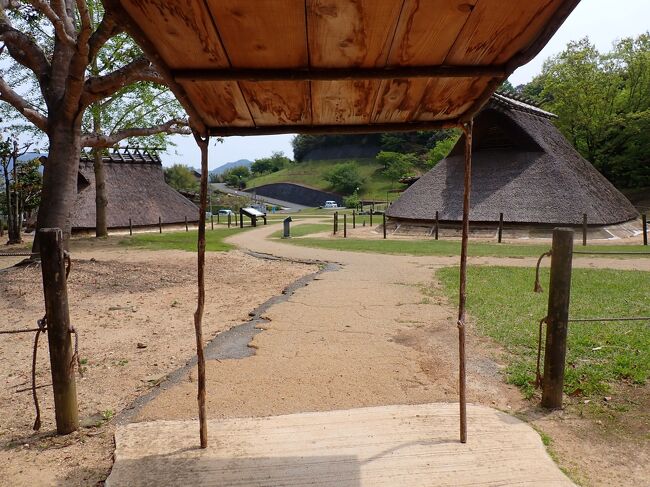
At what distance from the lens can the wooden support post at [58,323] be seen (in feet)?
9.51

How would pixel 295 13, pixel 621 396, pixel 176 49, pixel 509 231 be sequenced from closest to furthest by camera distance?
pixel 295 13, pixel 176 49, pixel 621 396, pixel 509 231

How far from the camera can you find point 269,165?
321 feet

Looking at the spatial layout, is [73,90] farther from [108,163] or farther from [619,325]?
[108,163]

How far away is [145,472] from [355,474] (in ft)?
3.80

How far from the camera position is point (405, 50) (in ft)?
6.33

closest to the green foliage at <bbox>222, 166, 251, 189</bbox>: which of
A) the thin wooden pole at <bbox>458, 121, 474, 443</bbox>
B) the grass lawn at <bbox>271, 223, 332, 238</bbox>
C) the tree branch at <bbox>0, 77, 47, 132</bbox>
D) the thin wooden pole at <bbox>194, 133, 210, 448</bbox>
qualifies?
the grass lawn at <bbox>271, 223, 332, 238</bbox>

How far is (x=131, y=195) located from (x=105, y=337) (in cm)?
2420

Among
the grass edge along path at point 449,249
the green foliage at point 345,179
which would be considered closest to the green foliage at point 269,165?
the green foliage at point 345,179

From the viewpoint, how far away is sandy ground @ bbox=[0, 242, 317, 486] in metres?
2.72

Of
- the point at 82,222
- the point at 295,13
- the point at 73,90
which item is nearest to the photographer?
the point at 295,13

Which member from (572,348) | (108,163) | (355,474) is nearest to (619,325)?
(572,348)

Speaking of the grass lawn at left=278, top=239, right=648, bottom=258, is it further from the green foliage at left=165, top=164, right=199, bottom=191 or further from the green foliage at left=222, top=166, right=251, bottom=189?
the green foliage at left=222, top=166, right=251, bottom=189

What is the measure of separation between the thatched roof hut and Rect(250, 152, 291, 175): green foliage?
67.0 metres

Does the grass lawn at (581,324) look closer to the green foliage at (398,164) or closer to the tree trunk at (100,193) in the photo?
the tree trunk at (100,193)
